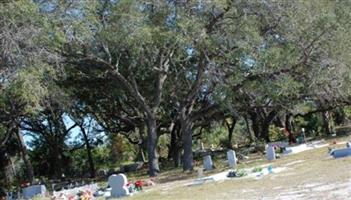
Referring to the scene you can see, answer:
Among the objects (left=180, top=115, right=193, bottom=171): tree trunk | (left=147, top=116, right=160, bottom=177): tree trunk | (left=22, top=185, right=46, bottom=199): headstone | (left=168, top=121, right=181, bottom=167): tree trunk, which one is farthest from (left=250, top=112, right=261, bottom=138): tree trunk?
(left=22, top=185, right=46, bottom=199): headstone

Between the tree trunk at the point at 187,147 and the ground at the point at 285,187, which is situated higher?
the tree trunk at the point at 187,147

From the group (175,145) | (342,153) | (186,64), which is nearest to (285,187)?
(342,153)

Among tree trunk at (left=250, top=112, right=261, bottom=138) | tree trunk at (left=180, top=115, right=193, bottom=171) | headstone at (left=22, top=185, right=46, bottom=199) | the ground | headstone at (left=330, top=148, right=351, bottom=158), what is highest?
tree trunk at (left=250, top=112, right=261, bottom=138)

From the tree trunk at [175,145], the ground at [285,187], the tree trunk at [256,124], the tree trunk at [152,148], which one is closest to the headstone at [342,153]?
the ground at [285,187]

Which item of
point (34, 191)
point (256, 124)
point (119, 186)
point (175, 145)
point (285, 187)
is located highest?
point (256, 124)

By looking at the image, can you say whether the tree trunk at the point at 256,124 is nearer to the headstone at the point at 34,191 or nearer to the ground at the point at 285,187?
the headstone at the point at 34,191

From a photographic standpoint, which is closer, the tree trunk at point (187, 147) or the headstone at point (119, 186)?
the headstone at point (119, 186)

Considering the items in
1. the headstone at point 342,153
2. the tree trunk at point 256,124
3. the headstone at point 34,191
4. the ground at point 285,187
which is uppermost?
the tree trunk at point 256,124

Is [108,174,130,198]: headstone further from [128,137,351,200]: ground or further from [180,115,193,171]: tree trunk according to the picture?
[180,115,193,171]: tree trunk

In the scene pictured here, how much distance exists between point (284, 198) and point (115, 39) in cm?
1198

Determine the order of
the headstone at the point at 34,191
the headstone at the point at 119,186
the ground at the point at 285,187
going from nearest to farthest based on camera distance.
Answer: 1. the ground at the point at 285,187
2. the headstone at the point at 119,186
3. the headstone at the point at 34,191

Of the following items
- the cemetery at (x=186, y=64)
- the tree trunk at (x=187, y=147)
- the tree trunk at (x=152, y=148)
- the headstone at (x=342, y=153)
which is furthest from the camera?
the tree trunk at (x=187, y=147)

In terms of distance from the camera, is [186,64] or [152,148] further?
[186,64]

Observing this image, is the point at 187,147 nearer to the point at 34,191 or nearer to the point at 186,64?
the point at 186,64
